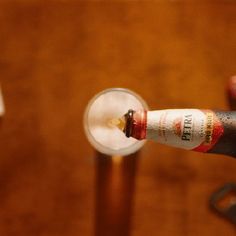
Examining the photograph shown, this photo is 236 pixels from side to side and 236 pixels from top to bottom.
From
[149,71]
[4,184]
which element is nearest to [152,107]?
[149,71]

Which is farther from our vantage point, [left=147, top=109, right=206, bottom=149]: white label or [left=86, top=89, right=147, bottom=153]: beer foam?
[left=86, top=89, right=147, bottom=153]: beer foam

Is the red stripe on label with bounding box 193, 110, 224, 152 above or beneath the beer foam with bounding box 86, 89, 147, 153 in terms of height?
beneath

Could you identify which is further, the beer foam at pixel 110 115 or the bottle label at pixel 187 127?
the beer foam at pixel 110 115

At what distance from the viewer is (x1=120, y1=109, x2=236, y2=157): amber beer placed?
62 centimetres

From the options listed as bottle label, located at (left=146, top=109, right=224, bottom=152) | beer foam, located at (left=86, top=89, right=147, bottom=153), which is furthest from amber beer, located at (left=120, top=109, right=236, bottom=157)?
beer foam, located at (left=86, top=89, right=147, bottom=153)

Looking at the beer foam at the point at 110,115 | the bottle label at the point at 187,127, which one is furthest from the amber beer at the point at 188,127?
the beer foam at the point at 110,115

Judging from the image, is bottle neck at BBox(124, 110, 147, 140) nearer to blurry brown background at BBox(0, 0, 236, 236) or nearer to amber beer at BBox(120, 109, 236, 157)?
amber beer at BBox(120, 109, 236, 157)

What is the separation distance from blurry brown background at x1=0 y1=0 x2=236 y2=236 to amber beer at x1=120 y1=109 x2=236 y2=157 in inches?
5.9

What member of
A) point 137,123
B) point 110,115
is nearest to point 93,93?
point 110,115

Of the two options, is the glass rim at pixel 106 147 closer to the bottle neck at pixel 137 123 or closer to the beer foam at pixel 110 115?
the beer foam at pixel 110 115

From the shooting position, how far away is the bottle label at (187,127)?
0.62 meters

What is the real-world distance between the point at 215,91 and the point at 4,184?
0.40 meters

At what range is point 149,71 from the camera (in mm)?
817

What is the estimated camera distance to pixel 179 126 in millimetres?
625
